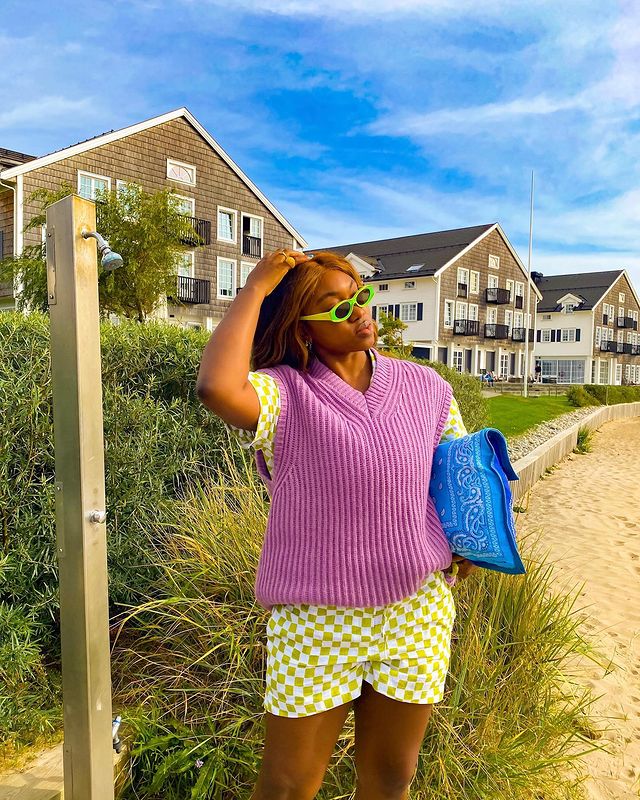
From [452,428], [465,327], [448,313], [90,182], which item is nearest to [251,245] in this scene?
[90,182]

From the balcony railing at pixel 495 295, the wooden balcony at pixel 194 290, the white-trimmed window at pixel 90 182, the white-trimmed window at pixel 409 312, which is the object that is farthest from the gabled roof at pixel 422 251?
the white-trimmed window at pixel 90 182

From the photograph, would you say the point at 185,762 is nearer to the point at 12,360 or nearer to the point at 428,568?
the point at 428,568

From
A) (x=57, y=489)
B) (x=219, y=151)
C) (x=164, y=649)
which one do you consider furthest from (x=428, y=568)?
(x=219, y=151)

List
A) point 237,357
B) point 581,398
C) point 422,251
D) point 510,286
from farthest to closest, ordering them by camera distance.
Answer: point 510,286 < point 422,251 < point 581,398 < point 237,357

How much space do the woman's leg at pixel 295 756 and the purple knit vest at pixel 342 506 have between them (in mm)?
321

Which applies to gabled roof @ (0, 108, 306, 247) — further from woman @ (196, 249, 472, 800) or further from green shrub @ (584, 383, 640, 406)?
woman @ (196, 249, 472, 800)

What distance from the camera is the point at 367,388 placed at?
1953 mm

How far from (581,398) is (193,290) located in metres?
18.7

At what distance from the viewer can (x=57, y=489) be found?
77.3 inches

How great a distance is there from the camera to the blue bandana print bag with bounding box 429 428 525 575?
6.09ft

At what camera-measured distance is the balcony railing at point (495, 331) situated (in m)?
46.7

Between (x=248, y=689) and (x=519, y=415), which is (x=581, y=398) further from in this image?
(x=248, y=689)

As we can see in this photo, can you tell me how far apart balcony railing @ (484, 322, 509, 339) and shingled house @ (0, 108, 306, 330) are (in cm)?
2037

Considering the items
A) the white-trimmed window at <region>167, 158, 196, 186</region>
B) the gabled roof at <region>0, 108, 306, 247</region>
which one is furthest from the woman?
the white-trimmed window at <region>167, 158, 196, 186</region>
